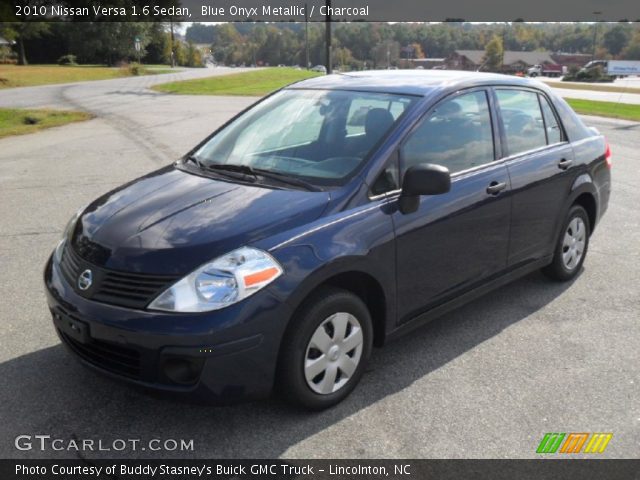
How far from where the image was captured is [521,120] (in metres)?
4.71

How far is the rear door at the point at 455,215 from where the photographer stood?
146 inches

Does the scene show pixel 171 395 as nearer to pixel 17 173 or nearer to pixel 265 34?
pixel 17 173

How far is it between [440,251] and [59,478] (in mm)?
2372

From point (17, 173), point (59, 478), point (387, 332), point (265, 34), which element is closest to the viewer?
point (59, 478)

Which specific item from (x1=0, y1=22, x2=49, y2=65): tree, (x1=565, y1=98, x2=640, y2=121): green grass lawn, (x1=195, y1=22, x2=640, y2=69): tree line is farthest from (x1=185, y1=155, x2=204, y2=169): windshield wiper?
(x1=195, y1=22, x2=640, y2=69): tree line

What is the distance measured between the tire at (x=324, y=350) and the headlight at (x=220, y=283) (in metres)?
0.30

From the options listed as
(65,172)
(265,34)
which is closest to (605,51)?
(265,34)

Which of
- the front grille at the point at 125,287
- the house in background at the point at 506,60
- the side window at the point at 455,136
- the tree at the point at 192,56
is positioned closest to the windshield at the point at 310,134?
the side window at the point at 455,136

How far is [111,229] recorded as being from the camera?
131 inches

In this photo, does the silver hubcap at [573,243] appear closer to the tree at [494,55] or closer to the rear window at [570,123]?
the rear window at [570,123]

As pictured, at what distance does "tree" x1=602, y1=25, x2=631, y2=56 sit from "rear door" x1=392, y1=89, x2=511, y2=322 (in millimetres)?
138449

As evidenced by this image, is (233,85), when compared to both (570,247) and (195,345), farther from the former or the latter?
(195,345)

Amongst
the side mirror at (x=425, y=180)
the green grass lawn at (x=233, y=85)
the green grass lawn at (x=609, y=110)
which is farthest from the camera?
the green grass lawn at (x=233, y=85)

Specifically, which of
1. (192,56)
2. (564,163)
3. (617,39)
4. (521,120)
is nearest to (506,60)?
(617,39)
